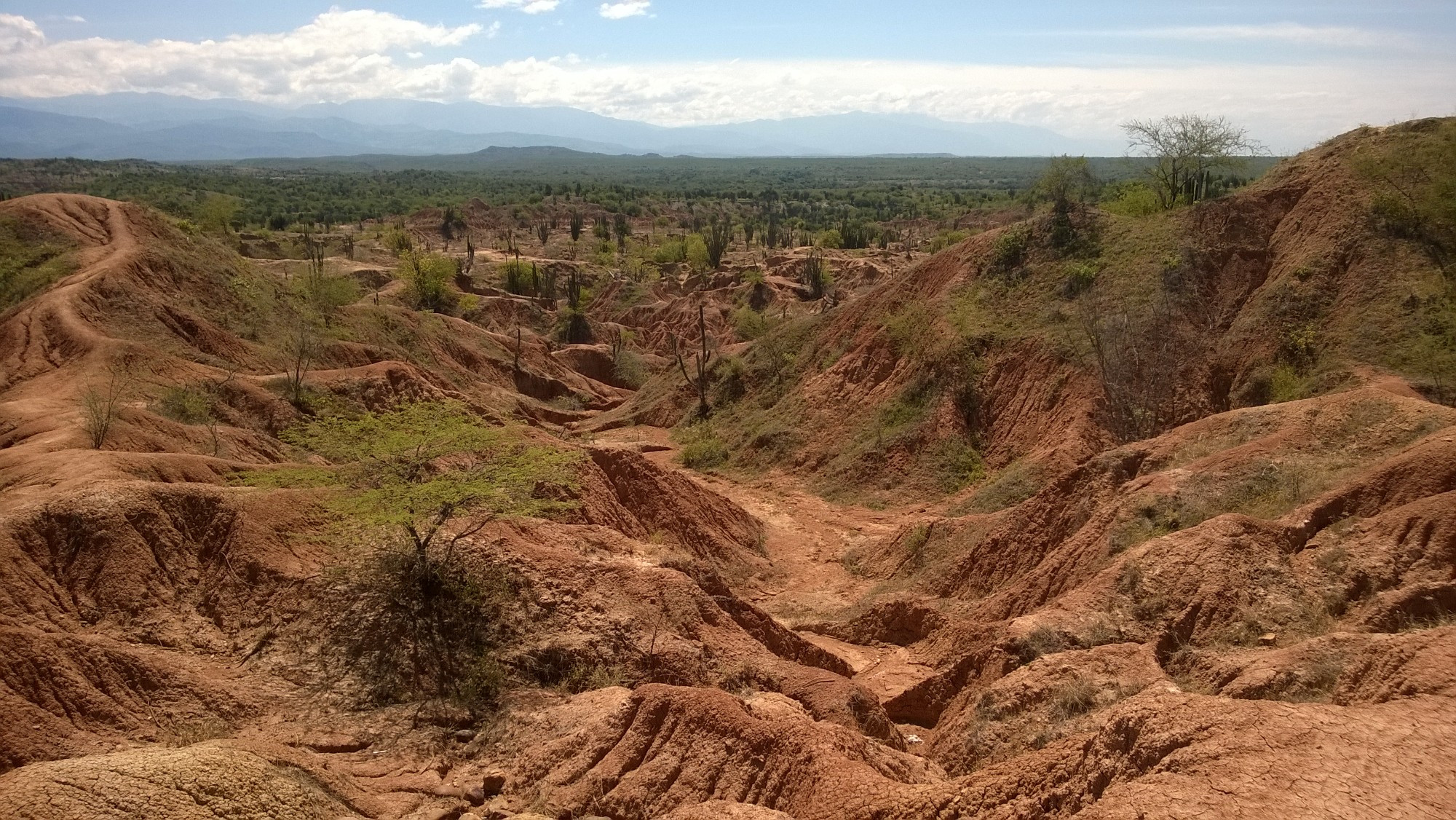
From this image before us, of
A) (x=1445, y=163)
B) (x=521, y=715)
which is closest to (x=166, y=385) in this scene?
(x=521, y=715)

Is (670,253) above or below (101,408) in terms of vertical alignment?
above

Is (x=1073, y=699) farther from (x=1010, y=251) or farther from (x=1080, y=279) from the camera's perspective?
(x=1010, y=251)

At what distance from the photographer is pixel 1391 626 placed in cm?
1193

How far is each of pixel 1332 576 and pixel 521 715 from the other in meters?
12.7

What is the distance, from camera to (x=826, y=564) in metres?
26.9

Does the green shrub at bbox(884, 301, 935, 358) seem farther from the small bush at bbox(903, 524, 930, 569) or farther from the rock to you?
the rock

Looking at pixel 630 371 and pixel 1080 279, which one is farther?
pixel 630 371

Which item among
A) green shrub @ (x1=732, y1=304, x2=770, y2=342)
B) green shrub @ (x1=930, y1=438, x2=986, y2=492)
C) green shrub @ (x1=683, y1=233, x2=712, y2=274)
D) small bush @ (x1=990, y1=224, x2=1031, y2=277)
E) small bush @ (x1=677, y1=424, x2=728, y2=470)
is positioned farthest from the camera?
green shrub @ (x1=683, y1=233, x2=712, y2=274)

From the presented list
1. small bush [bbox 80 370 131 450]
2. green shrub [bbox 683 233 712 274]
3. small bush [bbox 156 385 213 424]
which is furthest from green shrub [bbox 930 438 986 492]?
green shrub [bbox 683 233 712 274]

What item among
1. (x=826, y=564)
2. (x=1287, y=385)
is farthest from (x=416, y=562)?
(x=1287, y=385)

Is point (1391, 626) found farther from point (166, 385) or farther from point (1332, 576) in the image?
point (166, 385)

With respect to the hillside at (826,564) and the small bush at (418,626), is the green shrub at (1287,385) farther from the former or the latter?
the small bush at (418,626)

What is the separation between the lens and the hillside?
10.1 m

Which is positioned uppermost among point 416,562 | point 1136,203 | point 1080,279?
point 1136,203
